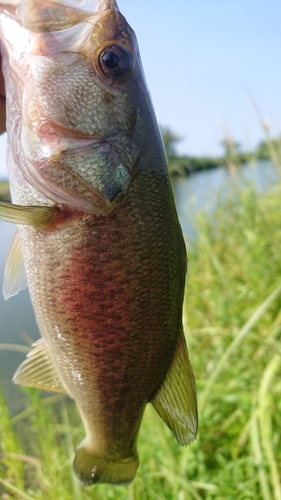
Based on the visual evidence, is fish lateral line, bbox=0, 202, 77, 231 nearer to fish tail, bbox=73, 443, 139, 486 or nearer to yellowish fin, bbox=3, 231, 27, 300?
yellowish fin, bbox=3, 231, 27, 300

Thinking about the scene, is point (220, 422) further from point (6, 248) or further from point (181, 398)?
point (6, 248)

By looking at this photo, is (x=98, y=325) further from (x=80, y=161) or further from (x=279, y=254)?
(x=279, y=254)

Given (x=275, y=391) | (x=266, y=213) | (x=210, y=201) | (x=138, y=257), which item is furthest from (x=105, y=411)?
(x=210, y=201)

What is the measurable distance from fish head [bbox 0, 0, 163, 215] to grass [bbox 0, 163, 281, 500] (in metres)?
1.18

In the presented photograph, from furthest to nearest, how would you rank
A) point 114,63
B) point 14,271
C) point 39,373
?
1. point 39,373
2. point 14,271
3. point 114,63

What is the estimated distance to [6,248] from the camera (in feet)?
18.7

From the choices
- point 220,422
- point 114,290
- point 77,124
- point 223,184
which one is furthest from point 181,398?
point 223,184

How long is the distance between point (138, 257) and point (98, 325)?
0.21 m

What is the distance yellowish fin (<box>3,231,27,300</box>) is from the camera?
1236 mm

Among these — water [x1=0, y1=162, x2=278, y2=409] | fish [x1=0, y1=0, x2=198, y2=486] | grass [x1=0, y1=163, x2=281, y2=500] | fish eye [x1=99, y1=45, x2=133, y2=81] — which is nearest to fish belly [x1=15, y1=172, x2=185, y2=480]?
fish [x1=0, y1=0, x2=198, y2=486]

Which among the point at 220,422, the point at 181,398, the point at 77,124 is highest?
the point at 77,124

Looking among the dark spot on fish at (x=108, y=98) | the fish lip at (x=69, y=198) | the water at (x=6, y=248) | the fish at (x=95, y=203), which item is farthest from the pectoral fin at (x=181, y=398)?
the water at (x=6, y=248)

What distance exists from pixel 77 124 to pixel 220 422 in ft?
7.95

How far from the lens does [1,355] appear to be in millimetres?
6570
